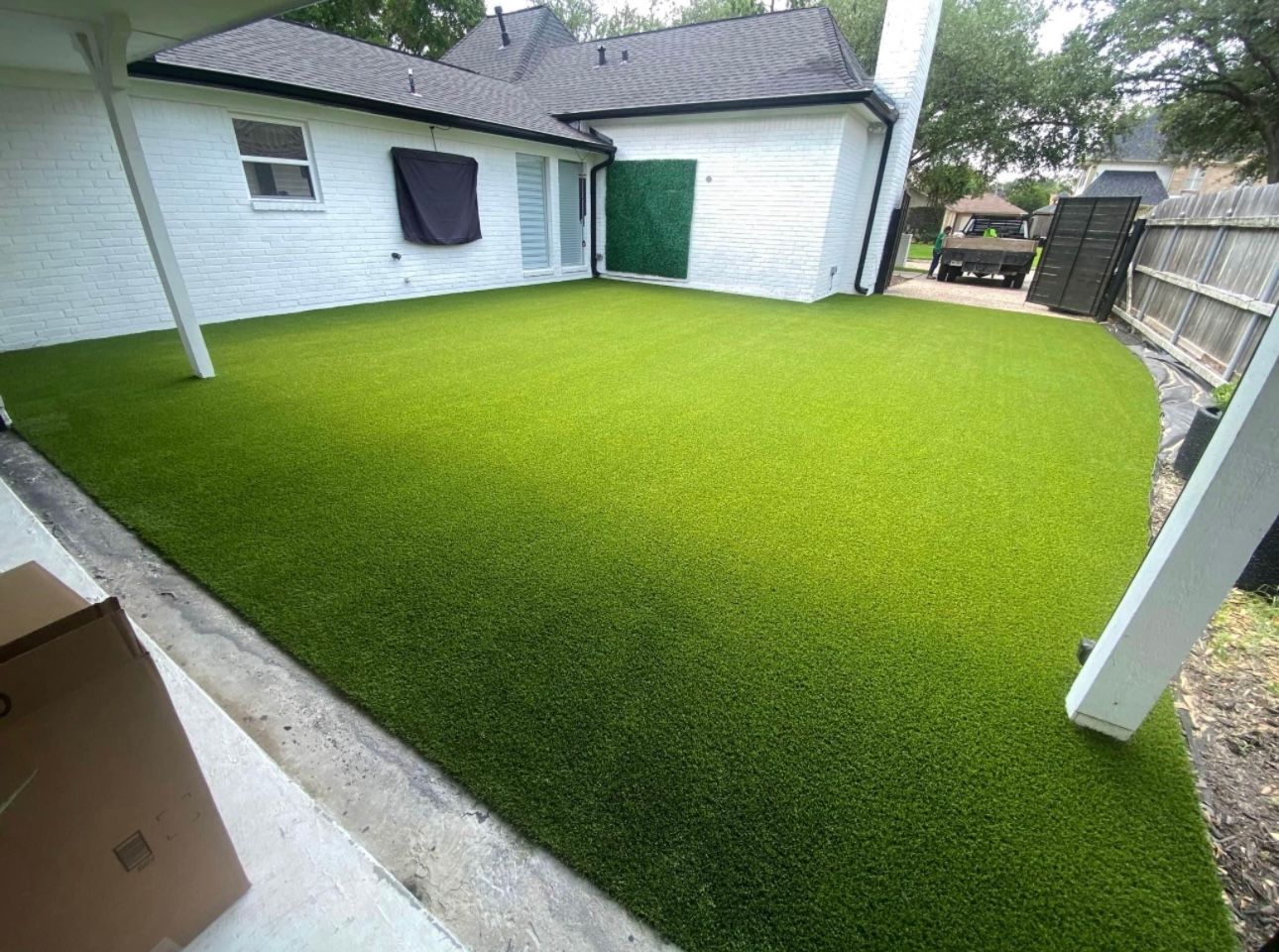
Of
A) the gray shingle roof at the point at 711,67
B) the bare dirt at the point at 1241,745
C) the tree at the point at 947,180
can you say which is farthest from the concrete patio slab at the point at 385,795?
the tree at the point at 947,180

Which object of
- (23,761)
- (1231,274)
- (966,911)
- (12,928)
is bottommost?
(966,911)

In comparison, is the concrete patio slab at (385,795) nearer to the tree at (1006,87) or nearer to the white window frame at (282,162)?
the white window frame at (282,162)

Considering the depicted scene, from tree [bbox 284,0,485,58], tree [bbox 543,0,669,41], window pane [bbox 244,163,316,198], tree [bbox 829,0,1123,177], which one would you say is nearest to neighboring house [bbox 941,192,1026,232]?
tree [bbox 829,0,1123,177]

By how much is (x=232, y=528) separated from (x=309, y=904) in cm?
179

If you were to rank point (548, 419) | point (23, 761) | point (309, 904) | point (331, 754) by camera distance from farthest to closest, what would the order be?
point (548, 419) < point (331, 754) < point (309, 904) < point (23, 761)

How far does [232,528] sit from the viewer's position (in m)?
2.37

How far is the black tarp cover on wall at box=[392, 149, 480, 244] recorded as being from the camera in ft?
24.1

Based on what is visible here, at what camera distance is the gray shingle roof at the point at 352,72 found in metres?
5.59

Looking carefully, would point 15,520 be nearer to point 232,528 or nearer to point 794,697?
point 232,528

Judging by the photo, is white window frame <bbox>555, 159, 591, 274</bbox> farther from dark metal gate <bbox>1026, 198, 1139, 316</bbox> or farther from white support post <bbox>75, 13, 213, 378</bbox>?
dark metal gate <bbox>1026, 198, 1139, 316</bbox>

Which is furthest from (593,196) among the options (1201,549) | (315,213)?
(1201,549)

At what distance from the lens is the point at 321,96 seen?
19.9 feet

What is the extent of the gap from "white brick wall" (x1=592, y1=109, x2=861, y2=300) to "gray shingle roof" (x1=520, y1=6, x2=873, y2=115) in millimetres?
333

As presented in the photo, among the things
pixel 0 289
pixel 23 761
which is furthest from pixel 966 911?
pixel 0 289
